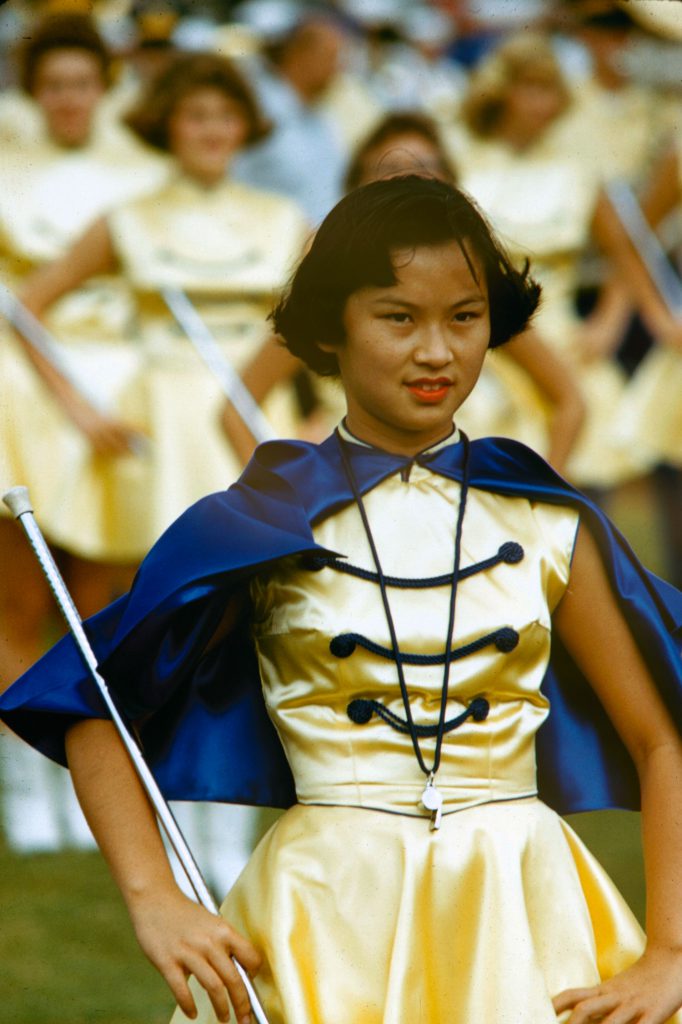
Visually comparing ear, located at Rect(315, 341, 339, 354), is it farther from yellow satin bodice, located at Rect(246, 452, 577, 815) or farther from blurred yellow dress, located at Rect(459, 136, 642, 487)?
blurred yellow dress, located at Rect(459, 136, 642, 487)

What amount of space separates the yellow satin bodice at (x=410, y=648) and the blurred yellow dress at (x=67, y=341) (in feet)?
11.4

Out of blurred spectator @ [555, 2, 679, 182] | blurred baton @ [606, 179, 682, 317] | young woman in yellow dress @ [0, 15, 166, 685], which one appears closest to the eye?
young woman in yellow dress @ [0, 15, 166, 685]

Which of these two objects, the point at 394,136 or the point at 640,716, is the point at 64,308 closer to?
the point at 394,136

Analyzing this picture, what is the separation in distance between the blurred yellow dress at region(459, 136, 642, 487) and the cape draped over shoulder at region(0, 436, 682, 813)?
3.91 metres

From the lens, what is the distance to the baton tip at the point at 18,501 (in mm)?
2119

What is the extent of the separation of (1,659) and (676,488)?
4354 mm

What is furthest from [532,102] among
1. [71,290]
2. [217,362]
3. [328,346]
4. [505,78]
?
[328,346]

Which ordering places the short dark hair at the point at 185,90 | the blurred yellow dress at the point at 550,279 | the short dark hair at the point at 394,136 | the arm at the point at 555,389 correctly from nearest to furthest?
the arm at the point at 555,389
the short dark hair at the point at 394,136
the short dark hair at the point at 185,90
the blurred yellow dress at the point at 550,279

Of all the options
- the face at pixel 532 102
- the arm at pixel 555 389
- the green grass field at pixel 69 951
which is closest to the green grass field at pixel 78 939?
the green grass field at pixel 69 951

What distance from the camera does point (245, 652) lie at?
215 centimetres

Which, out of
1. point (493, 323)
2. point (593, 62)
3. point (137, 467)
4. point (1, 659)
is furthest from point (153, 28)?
point (493, 323)

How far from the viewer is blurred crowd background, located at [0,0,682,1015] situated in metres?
5.25

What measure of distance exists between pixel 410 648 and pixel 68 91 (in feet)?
14.9

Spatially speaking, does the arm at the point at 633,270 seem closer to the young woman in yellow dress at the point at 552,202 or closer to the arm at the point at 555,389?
the young woman in yellow dress at the point at 552,202
